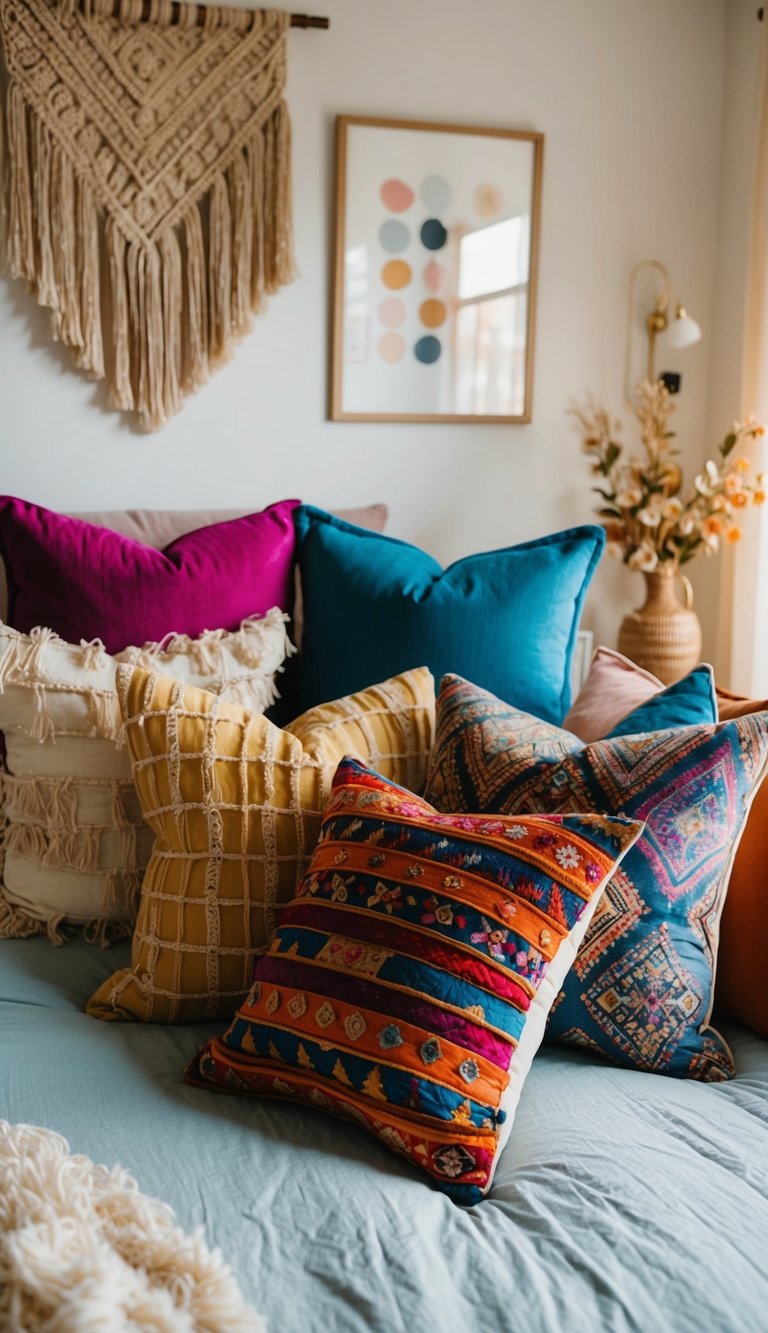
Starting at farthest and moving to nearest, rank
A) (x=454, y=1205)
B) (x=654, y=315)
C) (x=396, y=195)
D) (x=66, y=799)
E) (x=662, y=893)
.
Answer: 1. (x=654, y=315)
2. (x=396, y=195)
3. (x=66, y=799)
4. (x=662, y=893)
5. (x=454, y=1205)

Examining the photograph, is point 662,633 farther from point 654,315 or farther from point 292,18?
point 292,18

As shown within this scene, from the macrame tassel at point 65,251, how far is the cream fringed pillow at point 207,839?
98 cm

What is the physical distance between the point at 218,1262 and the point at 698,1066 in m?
0.59

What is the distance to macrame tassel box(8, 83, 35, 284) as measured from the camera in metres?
2.01

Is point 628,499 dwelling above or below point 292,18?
below

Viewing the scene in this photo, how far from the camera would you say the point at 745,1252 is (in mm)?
910

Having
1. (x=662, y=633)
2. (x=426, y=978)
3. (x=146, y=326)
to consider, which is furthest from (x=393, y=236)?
(x=426, y=978)

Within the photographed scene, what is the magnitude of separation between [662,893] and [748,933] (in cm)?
15

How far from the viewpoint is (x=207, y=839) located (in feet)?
4.31

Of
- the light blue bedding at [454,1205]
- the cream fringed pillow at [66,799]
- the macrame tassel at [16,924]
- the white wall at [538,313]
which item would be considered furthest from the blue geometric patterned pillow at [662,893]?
the white wall at [538,313]

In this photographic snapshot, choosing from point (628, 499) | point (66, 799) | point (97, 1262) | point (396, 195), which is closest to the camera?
point (97, 1262)

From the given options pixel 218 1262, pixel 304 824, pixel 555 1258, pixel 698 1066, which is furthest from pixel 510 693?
pixel 218 1262

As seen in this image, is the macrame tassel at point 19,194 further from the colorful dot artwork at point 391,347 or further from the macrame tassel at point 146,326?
the colorful dot artwork at point 391,347

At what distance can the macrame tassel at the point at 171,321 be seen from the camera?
6.99 ft
